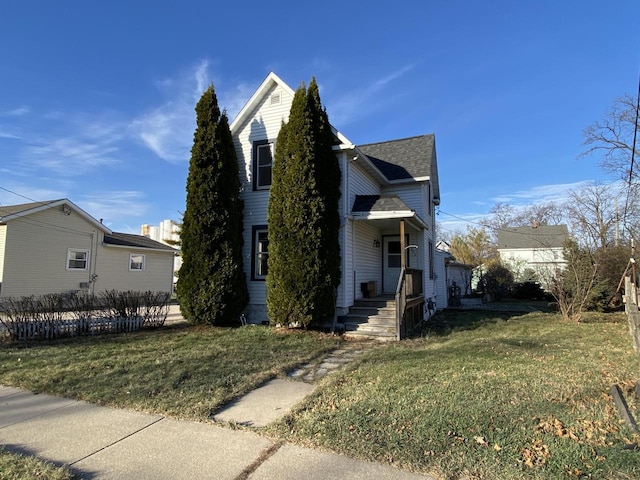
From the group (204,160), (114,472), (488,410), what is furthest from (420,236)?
(114,472)

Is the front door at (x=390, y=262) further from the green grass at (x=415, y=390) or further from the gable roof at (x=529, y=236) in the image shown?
the gable roof at (x=529, y=236)

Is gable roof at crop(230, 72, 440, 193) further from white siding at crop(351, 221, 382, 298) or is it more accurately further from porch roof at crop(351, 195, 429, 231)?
white siding at crop(351, 221, 382, 298)

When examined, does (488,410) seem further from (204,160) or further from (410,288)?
(204,160)

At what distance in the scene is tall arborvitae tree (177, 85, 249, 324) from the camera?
33.5ft

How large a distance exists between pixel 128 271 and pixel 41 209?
5.66 meters

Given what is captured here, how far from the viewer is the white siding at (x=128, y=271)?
19875 millimetres

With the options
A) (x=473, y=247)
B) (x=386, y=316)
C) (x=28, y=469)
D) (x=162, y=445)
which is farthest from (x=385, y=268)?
(x=473, y=247)

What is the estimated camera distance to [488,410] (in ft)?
13.1

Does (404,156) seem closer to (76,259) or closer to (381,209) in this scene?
(381,209)

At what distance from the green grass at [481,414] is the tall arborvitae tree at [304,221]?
9.78 ft

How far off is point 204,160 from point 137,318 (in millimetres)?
4680

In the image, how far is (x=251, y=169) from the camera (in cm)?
1164

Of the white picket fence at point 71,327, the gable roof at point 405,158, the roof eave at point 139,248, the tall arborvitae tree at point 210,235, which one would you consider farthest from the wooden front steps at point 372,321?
the roof eave at point 139,248

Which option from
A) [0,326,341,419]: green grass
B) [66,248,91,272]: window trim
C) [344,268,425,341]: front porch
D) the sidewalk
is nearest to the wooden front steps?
[344,268,425,341]: front porch
